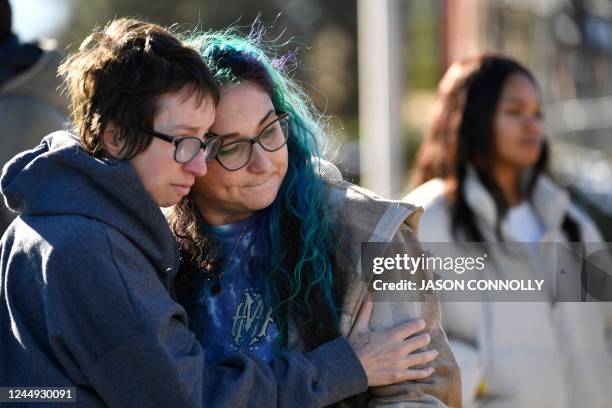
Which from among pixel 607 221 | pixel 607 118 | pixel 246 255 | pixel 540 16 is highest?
pixel 540 16

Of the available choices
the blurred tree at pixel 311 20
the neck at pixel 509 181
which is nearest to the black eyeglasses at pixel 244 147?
the neck at pixel 509 181

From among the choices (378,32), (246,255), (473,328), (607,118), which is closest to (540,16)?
(607,118)

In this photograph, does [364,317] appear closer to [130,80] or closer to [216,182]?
[216,182]

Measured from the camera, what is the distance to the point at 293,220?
2365 mm

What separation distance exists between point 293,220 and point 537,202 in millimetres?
1805

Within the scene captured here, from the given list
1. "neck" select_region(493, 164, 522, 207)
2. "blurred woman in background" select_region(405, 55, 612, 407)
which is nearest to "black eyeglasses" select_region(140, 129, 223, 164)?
"blurred woman in background" select_region(405, 55, 612, 407)

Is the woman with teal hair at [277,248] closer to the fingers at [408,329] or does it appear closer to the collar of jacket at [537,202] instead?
the fingers at [408,329]

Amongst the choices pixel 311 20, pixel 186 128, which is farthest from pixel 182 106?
pixel 311 20

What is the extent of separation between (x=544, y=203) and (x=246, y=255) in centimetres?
185

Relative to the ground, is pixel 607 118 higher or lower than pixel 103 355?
higher

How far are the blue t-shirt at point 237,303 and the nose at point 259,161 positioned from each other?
0.17 m

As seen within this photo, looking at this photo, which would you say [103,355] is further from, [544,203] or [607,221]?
[607,221]

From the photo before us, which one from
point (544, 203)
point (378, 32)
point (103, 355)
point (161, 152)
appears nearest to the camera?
point (103, 355)

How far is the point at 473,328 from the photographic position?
347 centimetres
